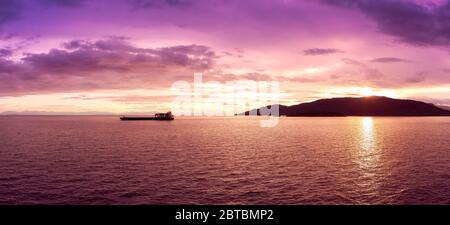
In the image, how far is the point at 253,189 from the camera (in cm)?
3844

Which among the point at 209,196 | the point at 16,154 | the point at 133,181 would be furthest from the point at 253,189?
the point at 16,154

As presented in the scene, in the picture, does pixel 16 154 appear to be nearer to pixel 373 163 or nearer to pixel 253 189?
pixel 253 189

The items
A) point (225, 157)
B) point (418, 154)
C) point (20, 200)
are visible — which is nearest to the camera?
point (20, 200)

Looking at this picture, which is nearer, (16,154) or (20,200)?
(20,200)
